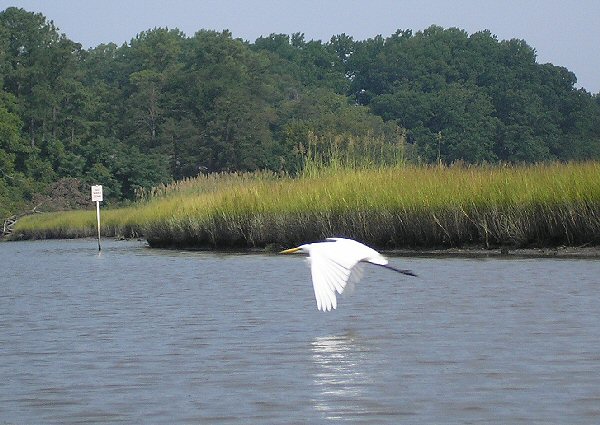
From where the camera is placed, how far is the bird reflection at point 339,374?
23.2 feet

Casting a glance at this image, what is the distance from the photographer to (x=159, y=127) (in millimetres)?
73625

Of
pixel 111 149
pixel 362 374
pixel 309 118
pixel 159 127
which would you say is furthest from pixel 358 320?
pixel 309 118

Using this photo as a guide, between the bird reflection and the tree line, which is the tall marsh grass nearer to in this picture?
the bird reflection

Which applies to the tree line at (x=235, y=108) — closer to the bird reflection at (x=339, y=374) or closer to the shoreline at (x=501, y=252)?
the shoreline at (x=501, y=252)

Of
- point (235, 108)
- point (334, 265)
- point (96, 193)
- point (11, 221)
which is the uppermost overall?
point (235, 108)

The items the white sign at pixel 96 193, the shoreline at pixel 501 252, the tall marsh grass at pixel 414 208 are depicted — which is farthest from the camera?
the white sign at pixel 96 193

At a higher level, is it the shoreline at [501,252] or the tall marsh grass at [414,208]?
the tall marsh grass at [414,208]

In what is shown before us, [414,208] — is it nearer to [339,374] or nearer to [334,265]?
[334,265]

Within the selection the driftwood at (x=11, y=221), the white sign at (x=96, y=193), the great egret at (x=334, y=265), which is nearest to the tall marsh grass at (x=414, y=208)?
the white sign at (x=96, y=193)

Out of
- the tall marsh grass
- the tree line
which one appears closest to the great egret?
the tall marsh grass

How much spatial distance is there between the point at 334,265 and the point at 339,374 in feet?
6.78

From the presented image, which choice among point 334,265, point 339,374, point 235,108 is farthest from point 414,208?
point 235,108

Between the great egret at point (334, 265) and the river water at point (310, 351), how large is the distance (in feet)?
1.29

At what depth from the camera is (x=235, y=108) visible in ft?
230
